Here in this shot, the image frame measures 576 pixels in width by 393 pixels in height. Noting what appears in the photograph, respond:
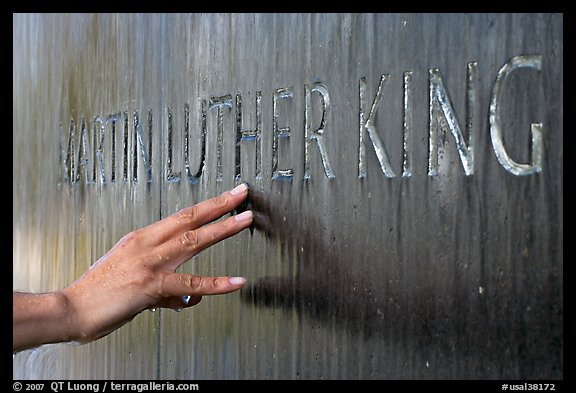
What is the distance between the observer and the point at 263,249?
63.6 inches

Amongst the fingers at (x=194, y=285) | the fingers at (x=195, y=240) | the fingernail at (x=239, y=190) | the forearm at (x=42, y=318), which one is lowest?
the forearm at (x=42, y=318)

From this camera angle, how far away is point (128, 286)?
1.52 m

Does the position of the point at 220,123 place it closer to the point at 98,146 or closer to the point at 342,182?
the point at 342,182

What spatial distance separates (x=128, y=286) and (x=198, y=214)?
0.18 m

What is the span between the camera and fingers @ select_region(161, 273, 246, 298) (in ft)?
4.99

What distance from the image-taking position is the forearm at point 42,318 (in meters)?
1.53

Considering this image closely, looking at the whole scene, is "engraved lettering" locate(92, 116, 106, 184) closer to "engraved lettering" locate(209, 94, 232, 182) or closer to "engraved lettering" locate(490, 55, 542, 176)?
"engraved lettering" locate(209, 94, 232, 182)

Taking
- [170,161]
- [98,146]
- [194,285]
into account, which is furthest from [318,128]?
[98,146]

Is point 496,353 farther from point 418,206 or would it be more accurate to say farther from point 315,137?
point 315,137

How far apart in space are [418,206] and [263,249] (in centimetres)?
43

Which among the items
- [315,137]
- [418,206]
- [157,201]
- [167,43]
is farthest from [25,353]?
[418,206]

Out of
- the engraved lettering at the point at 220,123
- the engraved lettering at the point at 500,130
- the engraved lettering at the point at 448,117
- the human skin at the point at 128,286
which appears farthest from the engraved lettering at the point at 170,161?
the engraved lettering at the point at 500,130

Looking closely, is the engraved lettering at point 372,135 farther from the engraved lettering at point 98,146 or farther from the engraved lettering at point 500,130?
the engraved lettering at point 98,146

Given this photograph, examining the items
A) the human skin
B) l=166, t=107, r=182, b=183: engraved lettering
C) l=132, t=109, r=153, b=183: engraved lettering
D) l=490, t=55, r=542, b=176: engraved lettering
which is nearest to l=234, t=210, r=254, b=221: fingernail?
the human skin
